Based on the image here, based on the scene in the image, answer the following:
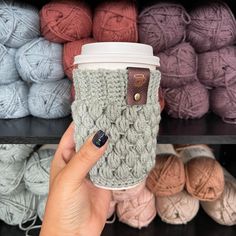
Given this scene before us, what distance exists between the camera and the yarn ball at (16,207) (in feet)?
2.39

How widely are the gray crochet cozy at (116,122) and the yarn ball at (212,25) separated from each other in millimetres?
296

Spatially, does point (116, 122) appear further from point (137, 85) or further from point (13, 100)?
point (13, 100)

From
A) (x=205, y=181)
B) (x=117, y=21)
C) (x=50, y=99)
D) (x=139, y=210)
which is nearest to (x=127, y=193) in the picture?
(x=139, y=210)

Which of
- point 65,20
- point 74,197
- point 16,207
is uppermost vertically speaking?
point 65,20

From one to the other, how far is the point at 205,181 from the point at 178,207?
120mm

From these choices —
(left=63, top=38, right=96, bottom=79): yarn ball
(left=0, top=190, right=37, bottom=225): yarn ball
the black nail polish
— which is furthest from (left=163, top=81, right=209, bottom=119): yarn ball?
(left=0, top=190, right=37, bottom=225): yarn ball

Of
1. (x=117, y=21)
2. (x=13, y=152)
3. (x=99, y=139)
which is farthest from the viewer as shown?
(x=13, y=152)

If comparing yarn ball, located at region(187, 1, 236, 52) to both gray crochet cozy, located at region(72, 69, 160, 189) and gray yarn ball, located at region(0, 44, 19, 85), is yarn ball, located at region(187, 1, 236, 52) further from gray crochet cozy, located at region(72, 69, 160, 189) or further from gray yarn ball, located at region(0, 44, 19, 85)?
gray yarn ball, located at region(0, 44, 19, 85)

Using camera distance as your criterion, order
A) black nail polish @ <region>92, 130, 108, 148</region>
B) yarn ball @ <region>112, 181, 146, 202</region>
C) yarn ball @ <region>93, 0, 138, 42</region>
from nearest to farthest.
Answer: black nail polish @ <region>92, 130, 108, 148</region> → yarn ball @ <region>93, 0, 138, 42</region> → yarn ball @ <region>112, 181, 146, 202</region>

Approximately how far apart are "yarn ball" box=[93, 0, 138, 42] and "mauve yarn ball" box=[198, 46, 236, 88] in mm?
191

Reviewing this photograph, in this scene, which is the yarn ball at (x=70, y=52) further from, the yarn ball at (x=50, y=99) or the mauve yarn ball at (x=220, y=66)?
the mauve yarn ball at (x=220, y=66)

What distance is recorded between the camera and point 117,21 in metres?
0.55

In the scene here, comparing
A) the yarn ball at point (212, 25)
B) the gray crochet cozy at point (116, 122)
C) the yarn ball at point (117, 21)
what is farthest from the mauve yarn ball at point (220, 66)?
the gray crochet cozy at point (116, 122)

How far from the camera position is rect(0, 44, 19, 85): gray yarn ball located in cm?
60
